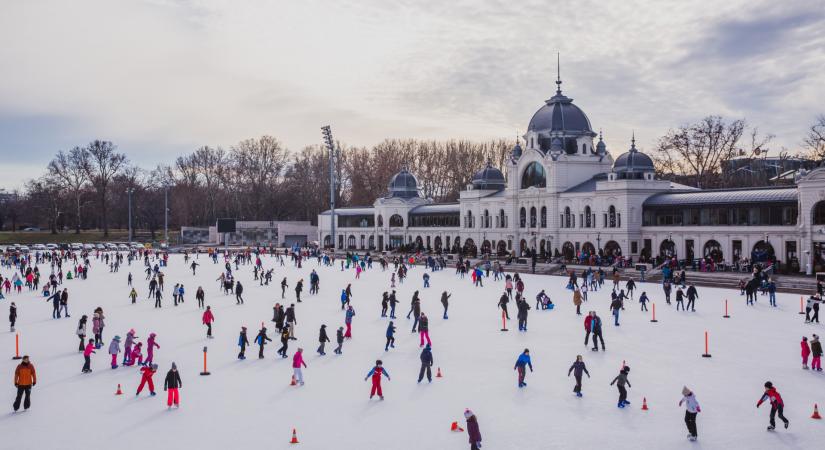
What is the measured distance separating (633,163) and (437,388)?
150 feet

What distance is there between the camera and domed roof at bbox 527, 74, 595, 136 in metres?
69.2

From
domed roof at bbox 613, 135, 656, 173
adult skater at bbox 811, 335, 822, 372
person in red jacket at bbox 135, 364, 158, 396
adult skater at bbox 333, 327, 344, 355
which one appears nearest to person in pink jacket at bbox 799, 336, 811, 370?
adult skater at bbox 811, 335, 822, 372

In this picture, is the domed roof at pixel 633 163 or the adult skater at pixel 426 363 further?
the domed roof at pixel 633 163

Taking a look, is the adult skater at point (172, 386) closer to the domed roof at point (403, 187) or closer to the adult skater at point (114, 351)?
the adult skater at point (114, 351)

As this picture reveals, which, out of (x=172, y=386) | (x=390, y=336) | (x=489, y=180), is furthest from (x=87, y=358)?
(x=489, y=180)

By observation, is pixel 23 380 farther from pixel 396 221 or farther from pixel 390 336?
pixel 396 221

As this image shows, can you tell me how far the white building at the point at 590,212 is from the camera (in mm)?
47781

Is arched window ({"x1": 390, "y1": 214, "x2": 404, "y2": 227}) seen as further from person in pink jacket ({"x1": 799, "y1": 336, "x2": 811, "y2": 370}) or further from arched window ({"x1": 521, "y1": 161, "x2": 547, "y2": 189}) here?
person in pink jacket ({"x1": 799, "y1": 336, "x2": 811, "y2": 370})

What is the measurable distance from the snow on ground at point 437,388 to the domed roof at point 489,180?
47676mm

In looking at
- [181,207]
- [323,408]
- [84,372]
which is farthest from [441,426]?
[181,207]

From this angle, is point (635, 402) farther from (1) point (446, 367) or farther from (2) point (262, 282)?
(2) point (262, 282)

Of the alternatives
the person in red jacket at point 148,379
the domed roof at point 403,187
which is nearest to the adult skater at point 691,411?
the person in red jacket at point 148,379

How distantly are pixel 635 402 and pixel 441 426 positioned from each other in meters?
4.49

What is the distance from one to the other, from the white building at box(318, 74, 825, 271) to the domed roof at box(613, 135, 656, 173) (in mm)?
88
